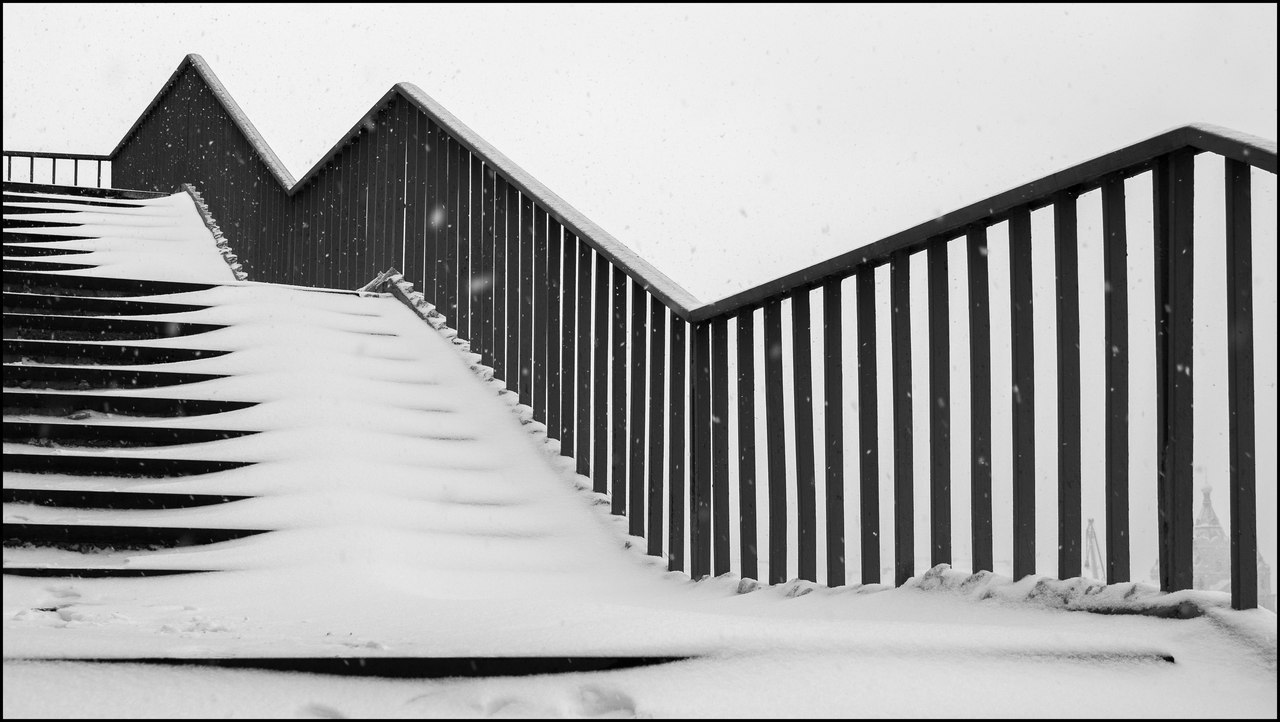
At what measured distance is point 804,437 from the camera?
3.18 m

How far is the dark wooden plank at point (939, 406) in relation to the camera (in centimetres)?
270

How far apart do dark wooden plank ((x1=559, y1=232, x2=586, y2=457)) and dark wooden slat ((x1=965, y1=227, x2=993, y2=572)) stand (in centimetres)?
188

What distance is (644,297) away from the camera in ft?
12.9

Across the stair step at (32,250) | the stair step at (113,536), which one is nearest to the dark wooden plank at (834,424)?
the stair step at (113,536)

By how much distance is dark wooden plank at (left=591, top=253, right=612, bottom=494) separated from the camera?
4.07 m

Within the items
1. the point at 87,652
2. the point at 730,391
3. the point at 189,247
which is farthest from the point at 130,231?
the point at 87,652

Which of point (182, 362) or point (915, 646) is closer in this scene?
point (915, 646)

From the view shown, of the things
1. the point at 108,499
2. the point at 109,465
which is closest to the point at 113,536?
the point at 108,499

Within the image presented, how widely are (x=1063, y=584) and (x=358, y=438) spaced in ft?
8.51

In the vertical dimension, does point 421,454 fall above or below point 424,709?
above

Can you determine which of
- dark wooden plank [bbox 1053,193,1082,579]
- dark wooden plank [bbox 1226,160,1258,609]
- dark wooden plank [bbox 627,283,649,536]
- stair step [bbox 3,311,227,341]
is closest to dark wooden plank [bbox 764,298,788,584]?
dark wooden plank [bbox 627,283,649,536]

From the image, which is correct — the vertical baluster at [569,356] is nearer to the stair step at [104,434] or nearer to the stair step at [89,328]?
the stair step at [104,434]

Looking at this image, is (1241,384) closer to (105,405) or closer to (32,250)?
(105,405)

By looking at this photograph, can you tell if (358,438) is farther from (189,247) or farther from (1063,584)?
(189,247)
